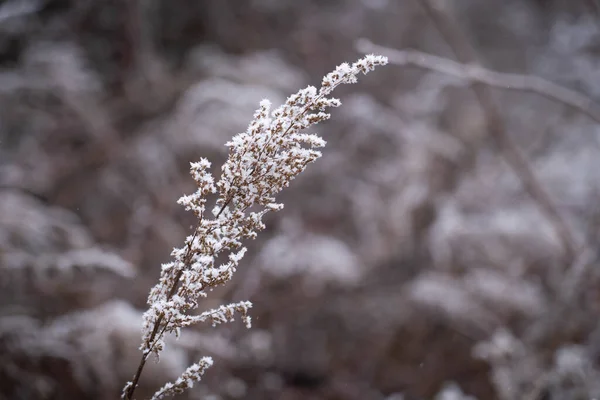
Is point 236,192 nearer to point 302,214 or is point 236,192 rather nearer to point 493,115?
point 493,115

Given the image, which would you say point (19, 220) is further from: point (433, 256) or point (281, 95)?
point (433, 256)

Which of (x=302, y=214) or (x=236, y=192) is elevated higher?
(x=302, y=214)

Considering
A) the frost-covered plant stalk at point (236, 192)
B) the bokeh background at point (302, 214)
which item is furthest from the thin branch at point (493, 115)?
the frost-covered plant stalk at point (236, 192)

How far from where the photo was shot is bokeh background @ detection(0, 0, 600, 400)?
2.32 m

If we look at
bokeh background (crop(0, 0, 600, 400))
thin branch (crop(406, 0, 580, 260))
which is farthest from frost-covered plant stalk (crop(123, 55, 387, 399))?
thin branch (crop(406, 0, 580, 260))

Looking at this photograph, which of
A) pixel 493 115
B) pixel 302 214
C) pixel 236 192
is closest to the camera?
pixel 236 192

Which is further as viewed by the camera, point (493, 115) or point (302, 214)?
point (302, 214)

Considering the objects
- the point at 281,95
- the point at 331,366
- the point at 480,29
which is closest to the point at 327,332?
the point at 331,366

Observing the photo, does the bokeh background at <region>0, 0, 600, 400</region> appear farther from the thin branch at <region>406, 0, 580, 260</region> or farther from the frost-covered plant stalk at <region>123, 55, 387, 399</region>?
the frost-covered plant stalk at <region>123, 55, 387, 399</region>

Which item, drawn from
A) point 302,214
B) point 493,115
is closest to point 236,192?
point 493,115

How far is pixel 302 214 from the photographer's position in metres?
4.28

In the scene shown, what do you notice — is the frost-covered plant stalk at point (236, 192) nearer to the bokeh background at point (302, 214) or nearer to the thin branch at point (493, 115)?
the bokeh background at point (302, 214)

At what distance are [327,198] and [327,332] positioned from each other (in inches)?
55.2

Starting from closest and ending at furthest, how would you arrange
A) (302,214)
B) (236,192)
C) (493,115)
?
(236,192)
(493,115)
(302,214)
